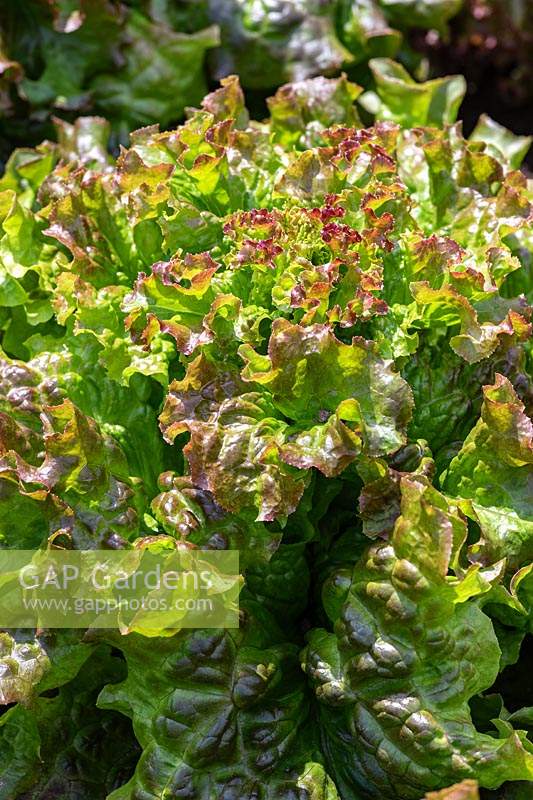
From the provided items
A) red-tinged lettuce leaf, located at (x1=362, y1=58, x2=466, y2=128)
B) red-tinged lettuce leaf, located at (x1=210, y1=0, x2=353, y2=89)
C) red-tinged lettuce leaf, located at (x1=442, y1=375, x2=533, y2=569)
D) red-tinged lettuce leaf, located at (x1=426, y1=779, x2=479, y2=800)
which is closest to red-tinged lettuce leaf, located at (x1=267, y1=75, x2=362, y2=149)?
red-tinged lettuce leaf, located at (x1=362, y1=58, x2=466, y2=128)

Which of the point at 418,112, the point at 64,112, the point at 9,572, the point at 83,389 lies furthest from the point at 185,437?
the point at 64,112

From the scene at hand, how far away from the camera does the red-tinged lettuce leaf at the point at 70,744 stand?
246cm

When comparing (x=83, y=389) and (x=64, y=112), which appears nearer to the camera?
(x=83, y=389)

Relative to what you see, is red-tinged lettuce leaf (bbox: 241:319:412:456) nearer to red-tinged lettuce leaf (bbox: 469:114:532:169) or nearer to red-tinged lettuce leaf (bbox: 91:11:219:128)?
red-tinged lettuce leaf (bbox: 469:114:532:169)

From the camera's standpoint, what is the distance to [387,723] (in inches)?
83.6

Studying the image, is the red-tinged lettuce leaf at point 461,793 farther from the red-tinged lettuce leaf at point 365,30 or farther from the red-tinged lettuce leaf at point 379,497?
the red-tinged lettuce leaf at point 365,30

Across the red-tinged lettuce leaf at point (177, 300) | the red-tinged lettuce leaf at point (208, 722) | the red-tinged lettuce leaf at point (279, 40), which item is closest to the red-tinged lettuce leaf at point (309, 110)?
the red-tinged lettuce leaf at point (279, 40)

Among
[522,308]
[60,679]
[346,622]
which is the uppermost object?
[522,308]

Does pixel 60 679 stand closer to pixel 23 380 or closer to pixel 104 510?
pixel 104 510

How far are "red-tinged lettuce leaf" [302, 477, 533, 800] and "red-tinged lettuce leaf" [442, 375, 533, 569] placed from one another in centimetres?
15

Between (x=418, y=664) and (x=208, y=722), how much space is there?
1.62ft

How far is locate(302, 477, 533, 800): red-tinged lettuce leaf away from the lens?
6.80 ft

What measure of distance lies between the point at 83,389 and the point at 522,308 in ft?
3.77

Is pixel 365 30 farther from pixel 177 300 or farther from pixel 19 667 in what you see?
pixel 19 667
